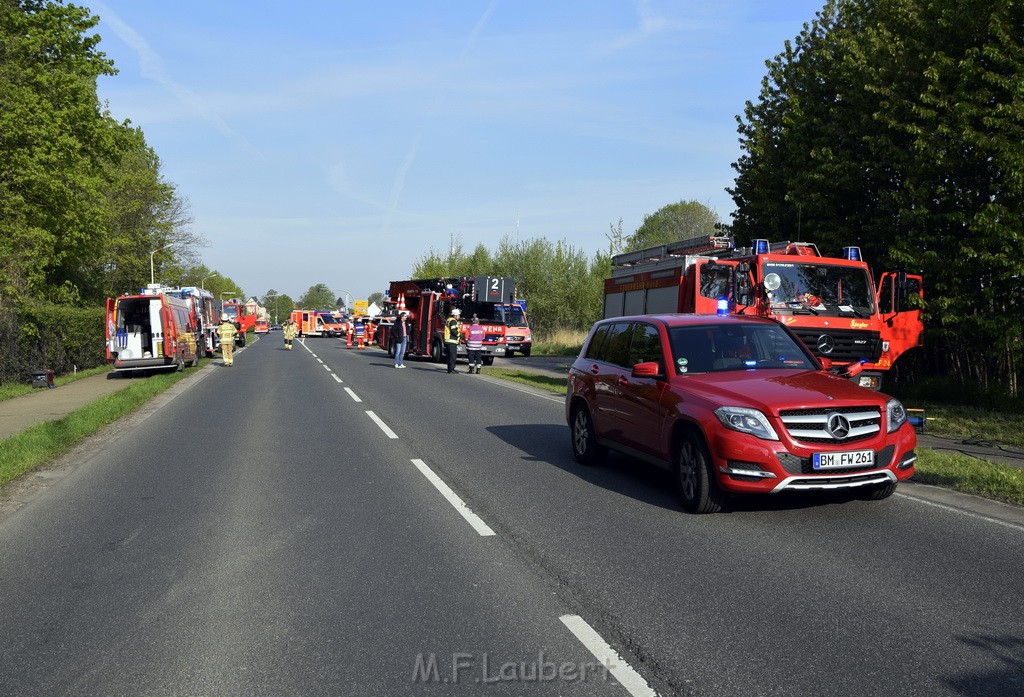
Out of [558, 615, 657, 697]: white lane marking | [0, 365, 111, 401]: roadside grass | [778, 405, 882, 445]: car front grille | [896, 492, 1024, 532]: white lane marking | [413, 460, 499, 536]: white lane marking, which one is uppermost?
[778, 405, 882, 445]: car front grille

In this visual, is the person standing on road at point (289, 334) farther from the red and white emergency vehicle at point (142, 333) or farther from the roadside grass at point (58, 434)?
the roadside grass at point (58, 434)

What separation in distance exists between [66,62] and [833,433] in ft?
110

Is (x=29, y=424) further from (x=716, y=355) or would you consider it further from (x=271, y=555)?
(x=716, y=355)

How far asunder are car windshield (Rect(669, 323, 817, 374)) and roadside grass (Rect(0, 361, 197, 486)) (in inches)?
271

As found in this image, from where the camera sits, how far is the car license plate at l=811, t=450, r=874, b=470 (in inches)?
269

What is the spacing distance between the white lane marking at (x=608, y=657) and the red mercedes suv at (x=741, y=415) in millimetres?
2635

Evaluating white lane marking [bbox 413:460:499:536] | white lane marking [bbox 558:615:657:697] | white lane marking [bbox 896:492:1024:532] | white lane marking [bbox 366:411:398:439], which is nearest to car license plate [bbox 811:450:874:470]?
white lane marking [bbox 896:492:1024:532]

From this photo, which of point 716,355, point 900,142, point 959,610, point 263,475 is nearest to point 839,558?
point 959,610

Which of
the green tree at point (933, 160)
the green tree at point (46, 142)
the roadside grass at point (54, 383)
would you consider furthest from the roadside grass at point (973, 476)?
the green tree at point (46, 142)

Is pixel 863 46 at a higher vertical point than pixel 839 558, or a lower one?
higher

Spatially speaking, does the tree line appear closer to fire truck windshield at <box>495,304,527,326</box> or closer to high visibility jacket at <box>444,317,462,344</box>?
high visibility jacket at <box>444,317,462,344</box>

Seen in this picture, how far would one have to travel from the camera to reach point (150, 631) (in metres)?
4.65

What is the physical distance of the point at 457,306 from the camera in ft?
112

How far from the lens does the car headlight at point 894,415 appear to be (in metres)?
7.20
